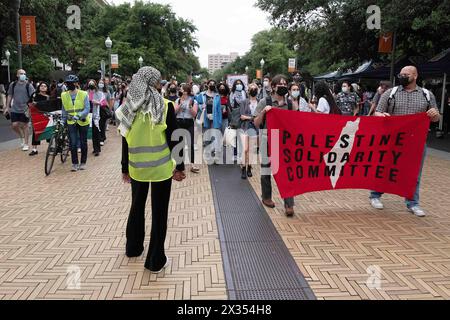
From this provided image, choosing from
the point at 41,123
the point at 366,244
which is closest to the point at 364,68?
the point at 41,123

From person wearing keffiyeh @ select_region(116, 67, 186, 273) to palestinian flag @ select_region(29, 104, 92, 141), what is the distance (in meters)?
6.52

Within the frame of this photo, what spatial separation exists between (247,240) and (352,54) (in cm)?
1920

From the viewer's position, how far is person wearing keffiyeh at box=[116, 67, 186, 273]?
4.17m

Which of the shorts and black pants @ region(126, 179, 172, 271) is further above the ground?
the shorts

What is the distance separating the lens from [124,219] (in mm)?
6160

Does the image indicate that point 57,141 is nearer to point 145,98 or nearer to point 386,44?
point 145,98

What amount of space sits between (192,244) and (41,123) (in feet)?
21.3

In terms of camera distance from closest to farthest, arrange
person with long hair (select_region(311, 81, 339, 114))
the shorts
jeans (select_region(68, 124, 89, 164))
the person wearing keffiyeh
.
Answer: the person wearing keffiyeh
person with long hair (select_region(311, 81, 339, 114))
jeans (select_region(68, 124, 89, 164))
the shorts

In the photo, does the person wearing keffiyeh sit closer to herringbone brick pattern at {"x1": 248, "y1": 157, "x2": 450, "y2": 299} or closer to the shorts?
herringbone brick pattern at {"x1": 248, "y1": 157, "x2": 450, "y2": 299}

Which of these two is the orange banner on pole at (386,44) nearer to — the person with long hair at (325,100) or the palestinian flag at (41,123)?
the person with long hair at (325,100)

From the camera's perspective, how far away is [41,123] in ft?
33.6

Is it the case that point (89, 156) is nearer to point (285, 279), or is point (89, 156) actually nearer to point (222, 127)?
point (222, 127)

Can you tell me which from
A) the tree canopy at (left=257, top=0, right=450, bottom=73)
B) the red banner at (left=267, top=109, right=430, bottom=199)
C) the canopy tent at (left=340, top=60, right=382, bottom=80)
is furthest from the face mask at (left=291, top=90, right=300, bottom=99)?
the canopy tent at (left=340, top=60, right=382, bottom=80)

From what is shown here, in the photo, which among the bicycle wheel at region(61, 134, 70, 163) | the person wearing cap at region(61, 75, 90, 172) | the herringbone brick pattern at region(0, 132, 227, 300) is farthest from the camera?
the bicycle wheel at region(61, 134, 70, 163)
